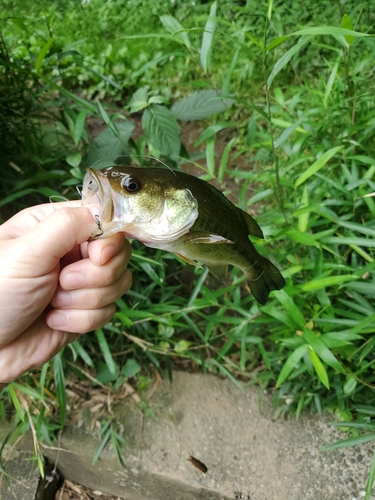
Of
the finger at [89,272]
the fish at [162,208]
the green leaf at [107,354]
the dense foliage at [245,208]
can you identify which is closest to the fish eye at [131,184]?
the fish at [162,208]

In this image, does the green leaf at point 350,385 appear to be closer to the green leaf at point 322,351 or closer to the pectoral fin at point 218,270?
the green leaf at point 322,351

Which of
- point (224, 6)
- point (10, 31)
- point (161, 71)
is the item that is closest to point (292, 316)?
point (161, 71)

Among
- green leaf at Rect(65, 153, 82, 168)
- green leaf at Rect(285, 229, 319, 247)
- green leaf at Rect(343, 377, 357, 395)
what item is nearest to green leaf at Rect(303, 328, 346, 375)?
green leaf at Rect(343, 377, 357, 395)

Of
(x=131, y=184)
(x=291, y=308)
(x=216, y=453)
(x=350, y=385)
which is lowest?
(x=216, y=453)

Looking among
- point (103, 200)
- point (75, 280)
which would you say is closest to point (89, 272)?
point (75, 280)

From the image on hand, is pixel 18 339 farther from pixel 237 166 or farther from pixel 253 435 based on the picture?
pixel 237 166

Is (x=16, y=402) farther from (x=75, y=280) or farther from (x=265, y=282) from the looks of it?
(x=265, y=282)
